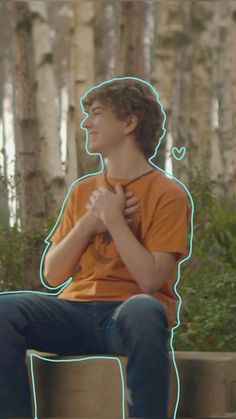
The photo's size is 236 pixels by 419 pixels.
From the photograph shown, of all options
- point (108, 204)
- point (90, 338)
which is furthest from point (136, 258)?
point (90, 338)

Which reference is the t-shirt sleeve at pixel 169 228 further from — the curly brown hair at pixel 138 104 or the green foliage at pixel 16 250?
the green foliage at pixel 16 250

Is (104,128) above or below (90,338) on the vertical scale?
above

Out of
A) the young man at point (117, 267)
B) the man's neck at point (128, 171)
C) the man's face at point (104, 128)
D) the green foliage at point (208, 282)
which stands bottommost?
the green foliage at point (208, 282)

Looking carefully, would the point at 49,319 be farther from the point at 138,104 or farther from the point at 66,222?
the point at 138,104

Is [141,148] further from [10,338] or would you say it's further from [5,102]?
[5,102]

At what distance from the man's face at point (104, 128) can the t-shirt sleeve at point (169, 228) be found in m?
0.34

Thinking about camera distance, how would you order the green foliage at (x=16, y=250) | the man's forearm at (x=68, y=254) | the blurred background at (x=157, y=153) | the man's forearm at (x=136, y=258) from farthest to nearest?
the green foliage at (x=16, y=250), the blurred background at (x=157, y=153), the man's forearm at (x=68, y=254), the man's forearm at (x=136, y=258)

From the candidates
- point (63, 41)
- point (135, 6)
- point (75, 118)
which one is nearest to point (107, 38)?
point (63, 41)

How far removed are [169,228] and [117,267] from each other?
26cm

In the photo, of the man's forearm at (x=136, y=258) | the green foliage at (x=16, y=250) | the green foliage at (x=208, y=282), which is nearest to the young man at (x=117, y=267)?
the man's forearm at (x=136, y=258)

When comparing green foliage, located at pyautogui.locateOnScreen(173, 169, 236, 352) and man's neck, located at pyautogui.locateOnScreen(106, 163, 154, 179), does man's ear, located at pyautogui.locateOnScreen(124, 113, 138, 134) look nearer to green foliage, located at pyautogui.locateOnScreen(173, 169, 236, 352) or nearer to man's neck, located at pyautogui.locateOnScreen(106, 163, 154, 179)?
man's neck, located at pyautogui.locateOnScreen(106, 163, 154, 179)

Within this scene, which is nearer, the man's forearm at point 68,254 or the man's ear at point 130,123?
the man's forearm at point 68,254

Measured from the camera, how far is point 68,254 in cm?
476

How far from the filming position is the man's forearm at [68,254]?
4.73 meters
